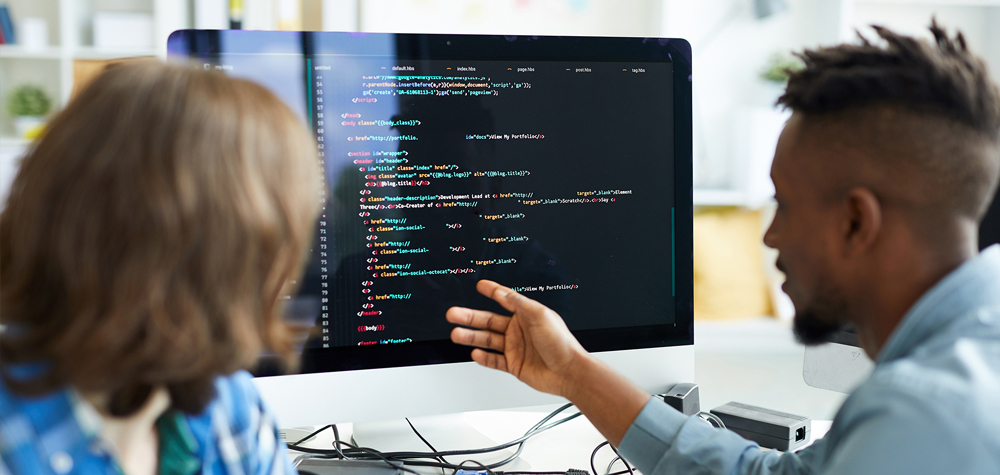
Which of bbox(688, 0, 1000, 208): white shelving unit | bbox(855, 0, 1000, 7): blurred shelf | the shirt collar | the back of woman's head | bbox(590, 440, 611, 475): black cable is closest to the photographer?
the back of woman's head

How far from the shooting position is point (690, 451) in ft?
2.60

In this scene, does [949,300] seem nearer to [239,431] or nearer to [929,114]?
[929,114]

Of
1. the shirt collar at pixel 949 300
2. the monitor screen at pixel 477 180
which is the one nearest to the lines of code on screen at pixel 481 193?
the monitor screen at pixel 477 180

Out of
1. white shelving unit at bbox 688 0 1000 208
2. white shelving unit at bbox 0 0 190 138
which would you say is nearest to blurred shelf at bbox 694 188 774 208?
white shelving unit at bbox 688 0 1000 208

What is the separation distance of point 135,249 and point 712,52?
2560 mm

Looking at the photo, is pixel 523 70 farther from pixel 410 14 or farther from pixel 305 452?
pixel 410 14

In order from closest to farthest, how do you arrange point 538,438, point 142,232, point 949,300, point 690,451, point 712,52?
point 142,232 → point 949,300 → point 690,451 → point 538,438 → point 712,52

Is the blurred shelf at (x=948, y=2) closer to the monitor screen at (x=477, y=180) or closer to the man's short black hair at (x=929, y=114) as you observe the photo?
the monitor screen at (x=477, y=180)

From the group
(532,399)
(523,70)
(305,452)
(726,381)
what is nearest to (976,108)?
(523,70)

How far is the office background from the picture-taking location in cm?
251

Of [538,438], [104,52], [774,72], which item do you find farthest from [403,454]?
[104,52]

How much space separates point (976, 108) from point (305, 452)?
88cm

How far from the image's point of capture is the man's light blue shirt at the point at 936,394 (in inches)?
19.4

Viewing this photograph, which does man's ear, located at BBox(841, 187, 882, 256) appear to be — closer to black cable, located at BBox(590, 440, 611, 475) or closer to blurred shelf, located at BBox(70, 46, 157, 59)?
black cable, located at BBox(590, 440, 611, 475)
